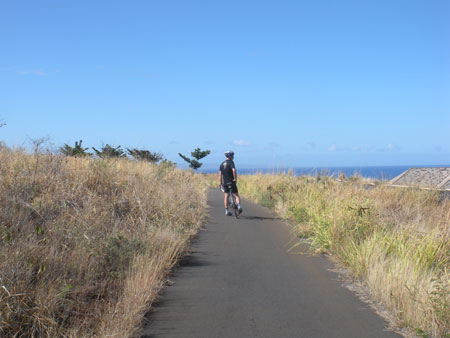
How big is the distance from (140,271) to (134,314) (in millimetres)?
1288

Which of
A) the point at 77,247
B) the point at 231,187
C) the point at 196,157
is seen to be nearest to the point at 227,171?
the point at 231,187

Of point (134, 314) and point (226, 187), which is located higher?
point (226, 187)

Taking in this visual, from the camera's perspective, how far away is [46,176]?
358 inches

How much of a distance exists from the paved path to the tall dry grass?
0.40 m

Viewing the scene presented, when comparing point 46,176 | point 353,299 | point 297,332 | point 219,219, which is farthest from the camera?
point 219,219

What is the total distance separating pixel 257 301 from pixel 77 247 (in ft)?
9.12

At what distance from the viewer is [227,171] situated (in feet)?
48.1

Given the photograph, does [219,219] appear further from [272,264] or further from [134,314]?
[134,314]

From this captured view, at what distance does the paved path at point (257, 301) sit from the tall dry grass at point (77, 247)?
398 millimetres

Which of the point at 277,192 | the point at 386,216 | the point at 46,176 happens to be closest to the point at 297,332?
the point at 386,216

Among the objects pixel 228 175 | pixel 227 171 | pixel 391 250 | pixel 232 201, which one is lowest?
pixel 391 250

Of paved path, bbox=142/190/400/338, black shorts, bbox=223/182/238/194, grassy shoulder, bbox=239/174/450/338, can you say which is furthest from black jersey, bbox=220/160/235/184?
paved path, bbox=142/190/400/338

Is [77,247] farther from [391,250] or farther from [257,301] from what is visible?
[391,250]

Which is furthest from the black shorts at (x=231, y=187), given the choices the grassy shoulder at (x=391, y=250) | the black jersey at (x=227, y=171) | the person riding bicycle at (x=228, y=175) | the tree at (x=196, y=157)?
the tree at (x=196, y=157)
